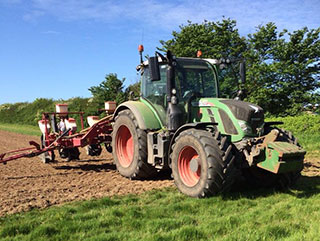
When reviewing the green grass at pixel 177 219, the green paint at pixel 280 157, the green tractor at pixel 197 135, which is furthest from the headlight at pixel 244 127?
the green grass at pixel 177 219

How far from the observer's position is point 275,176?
595 cm

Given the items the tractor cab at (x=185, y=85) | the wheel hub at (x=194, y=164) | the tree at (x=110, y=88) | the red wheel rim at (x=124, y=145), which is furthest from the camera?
the tree at (x=110, y=88)

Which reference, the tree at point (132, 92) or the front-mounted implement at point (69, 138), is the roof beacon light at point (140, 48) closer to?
the tree at point (132, 92)

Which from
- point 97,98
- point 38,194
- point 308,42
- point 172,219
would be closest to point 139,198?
point 172,219

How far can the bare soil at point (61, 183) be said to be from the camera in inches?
218

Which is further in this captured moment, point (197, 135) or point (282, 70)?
point (282, 70)

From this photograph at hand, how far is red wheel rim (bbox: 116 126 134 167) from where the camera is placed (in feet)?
25.6

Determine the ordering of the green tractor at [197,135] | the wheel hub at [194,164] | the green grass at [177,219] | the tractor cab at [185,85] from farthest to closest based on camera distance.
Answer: the tractor cab at [185,85] → the wheel hub at [194,164] → the green tractor at [197,135] → the green grass at [177,219]

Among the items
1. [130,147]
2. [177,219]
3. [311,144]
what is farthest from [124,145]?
[311,144]

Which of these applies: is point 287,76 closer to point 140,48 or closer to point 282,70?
point 282,70

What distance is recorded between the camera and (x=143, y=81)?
7.57m

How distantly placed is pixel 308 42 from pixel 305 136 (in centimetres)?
854

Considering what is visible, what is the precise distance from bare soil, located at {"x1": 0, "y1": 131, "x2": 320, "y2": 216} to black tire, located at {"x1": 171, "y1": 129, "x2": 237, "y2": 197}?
828 mm

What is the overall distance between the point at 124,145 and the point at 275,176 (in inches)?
140
